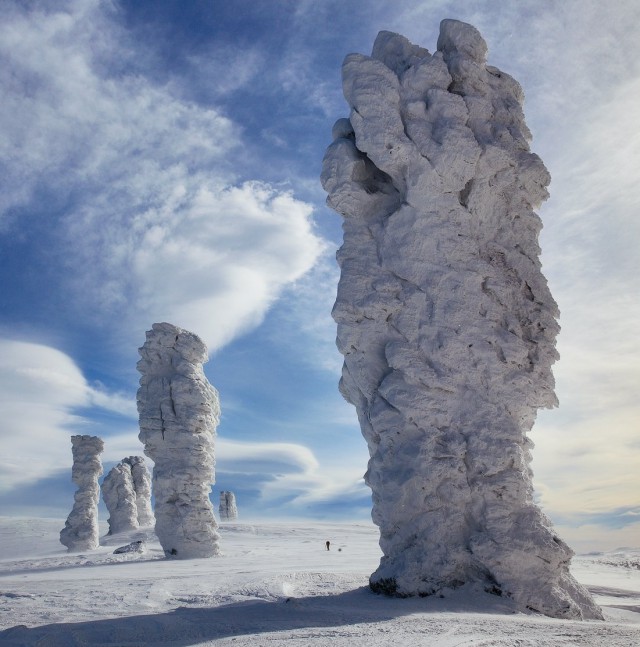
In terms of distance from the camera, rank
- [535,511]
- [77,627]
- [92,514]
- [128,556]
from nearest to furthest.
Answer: [77,627]
[535,511]
[128,556]
[92,514]

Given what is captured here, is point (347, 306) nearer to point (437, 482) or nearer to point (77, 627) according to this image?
point (437, 482)

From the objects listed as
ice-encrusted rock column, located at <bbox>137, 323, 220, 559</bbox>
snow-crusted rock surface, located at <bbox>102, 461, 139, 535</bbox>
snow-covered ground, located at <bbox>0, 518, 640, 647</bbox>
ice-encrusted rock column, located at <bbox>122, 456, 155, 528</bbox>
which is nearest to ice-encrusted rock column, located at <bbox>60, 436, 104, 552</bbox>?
snow-crusted rock surface, located at <bbox>102, 461, 139, 535</bbox>

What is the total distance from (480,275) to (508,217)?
1.45 m

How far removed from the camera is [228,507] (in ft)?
143

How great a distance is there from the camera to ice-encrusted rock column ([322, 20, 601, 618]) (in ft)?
27.7

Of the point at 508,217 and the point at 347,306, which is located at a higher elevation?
the point at 508,217

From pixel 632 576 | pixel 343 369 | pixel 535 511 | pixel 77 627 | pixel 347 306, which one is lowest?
pixel 632 576

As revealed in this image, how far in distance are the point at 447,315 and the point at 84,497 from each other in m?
25.6

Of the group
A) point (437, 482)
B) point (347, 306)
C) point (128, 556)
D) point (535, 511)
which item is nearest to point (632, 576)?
point (535, 511)

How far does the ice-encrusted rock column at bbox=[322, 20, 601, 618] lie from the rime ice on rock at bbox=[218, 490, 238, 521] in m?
35.8

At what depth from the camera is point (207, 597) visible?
8.71 m

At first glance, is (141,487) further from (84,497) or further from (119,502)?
(84,497)

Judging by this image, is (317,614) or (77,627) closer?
(77,627)

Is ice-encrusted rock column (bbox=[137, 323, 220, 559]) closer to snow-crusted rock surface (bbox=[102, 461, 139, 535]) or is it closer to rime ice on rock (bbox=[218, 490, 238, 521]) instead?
snow-crusted rock surface (bbox=[102, 461, 139, 535])
